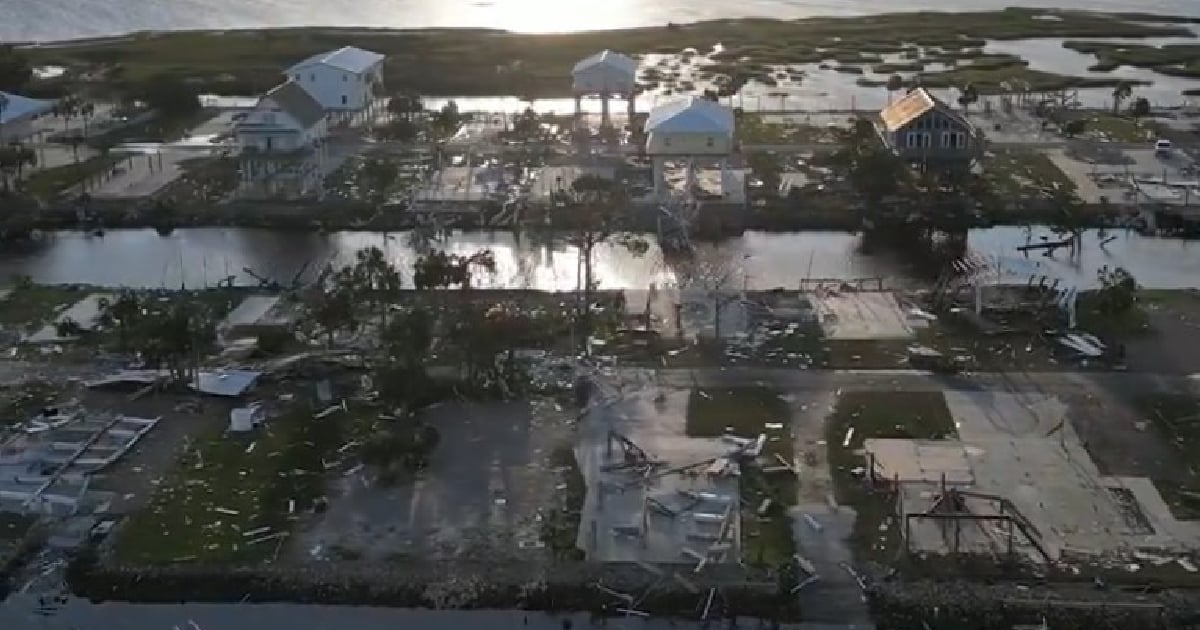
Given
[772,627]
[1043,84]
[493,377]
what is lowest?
[772,627]

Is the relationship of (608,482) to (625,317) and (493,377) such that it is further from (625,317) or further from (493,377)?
(625,317)

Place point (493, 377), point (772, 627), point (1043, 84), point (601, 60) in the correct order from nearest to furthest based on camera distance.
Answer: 1. point (772, 627)
2. point (493, 377)
3. point (601, 60)
4. point (1043, 84)

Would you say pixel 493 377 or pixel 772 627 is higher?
pixel 493 377

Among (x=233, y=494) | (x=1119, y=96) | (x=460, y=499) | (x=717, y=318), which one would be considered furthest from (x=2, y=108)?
(x=1119, y=96)

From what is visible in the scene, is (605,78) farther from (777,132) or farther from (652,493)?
(652,493)

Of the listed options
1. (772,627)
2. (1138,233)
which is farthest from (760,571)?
(1138,233)

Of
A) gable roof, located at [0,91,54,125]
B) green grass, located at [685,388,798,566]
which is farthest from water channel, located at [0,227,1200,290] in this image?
gable roof, located at [0,91,54,125]
